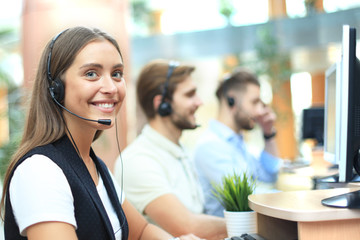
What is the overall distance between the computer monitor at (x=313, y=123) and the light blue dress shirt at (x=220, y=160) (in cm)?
93

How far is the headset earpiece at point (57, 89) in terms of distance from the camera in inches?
52.5

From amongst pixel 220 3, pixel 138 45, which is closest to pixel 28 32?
pixel 138 45

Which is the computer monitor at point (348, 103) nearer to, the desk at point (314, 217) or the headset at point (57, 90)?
the desk at point (314, 217)

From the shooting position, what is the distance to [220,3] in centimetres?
866

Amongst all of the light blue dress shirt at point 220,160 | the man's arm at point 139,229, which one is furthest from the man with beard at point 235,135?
the man's arm at point 139,229

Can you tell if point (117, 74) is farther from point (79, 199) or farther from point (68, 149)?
point (79, 199)

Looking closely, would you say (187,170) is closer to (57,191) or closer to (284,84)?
(57,191)

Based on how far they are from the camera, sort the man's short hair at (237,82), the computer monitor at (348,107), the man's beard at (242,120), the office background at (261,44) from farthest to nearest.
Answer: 1. the office background at (261,44)
2. the man's short hair at (237,82)
3. the man's beard at (242,120)
4. the computer monitor at (348,107)

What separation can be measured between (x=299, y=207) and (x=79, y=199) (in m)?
0.60

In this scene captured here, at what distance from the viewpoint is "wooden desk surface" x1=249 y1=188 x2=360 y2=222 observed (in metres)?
A: 1.13

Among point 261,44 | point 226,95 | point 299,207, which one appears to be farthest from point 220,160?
point 261,44

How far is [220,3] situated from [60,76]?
304 inches

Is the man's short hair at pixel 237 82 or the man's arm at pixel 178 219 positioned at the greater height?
the man's short hair at pixel 237 82

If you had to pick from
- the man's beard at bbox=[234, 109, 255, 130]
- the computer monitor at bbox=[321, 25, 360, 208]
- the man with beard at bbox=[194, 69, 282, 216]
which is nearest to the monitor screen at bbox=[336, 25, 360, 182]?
the computer monitor at bbox=[321, 25, 360, 208]
